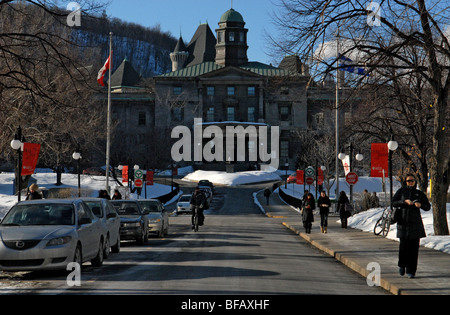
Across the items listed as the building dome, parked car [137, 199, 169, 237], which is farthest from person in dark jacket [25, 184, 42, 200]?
the building dome

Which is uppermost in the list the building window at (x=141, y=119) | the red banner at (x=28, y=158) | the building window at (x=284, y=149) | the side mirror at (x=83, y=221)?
the building window at (x=141, y=119)

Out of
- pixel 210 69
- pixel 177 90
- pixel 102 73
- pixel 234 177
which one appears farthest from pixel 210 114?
pixel 102 73

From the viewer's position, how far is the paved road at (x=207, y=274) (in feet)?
36.8

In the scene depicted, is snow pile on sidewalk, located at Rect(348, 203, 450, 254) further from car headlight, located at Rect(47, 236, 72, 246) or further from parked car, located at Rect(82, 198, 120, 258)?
car headlight, located at Rect(47, 236, 72, 246)

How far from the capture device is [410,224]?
12688 millimetres

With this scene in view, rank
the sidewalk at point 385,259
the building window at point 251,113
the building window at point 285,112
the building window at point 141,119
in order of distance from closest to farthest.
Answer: the sidewalk at point 385,259 → the building window at point 251,113 → the building window at point 285,112 → the building window at point 141,119

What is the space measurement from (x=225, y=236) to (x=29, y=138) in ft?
64.3

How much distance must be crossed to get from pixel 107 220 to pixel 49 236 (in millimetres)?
4468

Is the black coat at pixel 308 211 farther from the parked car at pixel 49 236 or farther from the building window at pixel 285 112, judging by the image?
the building window at pixel 285 112

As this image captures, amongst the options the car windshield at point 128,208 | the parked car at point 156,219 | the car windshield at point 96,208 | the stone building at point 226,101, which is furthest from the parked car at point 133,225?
the stone building at point 226,101

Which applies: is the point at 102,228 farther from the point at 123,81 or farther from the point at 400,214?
the point at 123,81

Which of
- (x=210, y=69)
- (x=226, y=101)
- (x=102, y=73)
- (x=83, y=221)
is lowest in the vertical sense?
(x=83, y=221)

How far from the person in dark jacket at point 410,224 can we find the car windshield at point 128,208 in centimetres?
1198

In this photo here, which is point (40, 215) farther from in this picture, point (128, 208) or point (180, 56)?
point (180, 56)
